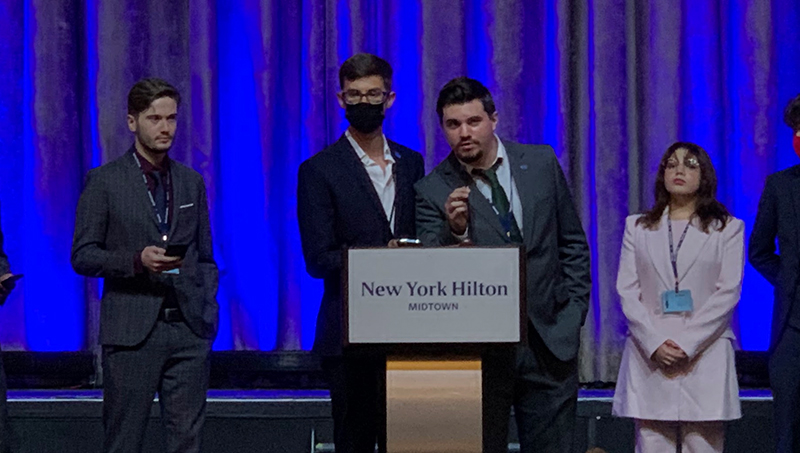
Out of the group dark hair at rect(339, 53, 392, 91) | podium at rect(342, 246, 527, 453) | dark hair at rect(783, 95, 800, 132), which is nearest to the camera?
podium at rect(342, 246, 527, 453)

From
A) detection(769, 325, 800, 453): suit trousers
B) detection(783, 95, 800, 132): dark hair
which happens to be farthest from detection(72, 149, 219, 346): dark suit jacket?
detection(783, 95, 800, 132): dark hair

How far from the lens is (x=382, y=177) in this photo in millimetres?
3717

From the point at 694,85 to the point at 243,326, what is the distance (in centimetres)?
264

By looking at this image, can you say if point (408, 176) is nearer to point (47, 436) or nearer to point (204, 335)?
point (204, 335)

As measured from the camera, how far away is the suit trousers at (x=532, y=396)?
10.5 ft

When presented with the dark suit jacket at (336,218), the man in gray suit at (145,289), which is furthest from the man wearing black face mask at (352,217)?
the man in gray suit at (145,289)

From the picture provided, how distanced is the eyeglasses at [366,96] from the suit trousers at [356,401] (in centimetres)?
87

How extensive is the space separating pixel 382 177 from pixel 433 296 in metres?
0.96

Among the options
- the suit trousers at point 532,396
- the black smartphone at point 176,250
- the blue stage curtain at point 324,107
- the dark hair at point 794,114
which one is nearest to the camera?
the suit trousers at point 532,396

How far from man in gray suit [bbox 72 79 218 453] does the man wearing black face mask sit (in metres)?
0.49

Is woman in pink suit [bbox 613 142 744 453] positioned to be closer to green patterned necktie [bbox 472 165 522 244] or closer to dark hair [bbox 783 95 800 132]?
dark hair [bbox 783 95 800 132]

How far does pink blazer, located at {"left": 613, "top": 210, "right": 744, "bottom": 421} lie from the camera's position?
4188mm

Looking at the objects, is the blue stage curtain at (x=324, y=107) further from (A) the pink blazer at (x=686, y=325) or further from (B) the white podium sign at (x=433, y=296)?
(B) the white podium sign at (x=433, y=296)

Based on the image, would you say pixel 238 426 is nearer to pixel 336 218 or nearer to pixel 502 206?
pixel 336 218
